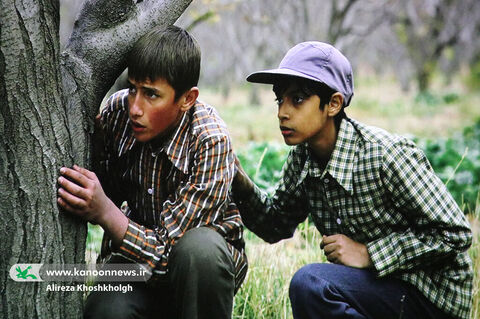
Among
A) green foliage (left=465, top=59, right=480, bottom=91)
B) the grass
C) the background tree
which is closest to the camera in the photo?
the grass

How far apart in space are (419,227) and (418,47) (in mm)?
19499

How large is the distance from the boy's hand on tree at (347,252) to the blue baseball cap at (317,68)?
575 millimetres

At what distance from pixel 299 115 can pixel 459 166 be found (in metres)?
4.47

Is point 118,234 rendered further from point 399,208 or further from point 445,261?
point 445,261

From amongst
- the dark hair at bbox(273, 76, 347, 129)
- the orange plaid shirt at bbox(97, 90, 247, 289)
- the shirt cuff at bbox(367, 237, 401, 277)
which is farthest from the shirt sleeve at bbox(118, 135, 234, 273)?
the shirt cuff at bbox(367, 237, 401, 277)

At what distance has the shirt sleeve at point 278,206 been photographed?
2453mm

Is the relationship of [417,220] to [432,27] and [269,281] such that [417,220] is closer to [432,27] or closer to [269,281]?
[269,281]

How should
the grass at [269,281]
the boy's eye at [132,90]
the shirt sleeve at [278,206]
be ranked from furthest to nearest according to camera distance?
the grass at [269,281], the shirt sleeve at [278,206], the boy's eye at [132,90]

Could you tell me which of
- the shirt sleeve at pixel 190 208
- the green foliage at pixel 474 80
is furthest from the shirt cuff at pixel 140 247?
the green foliage at pixel 474 80

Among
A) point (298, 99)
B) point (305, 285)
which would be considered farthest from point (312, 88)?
point (305, 285)

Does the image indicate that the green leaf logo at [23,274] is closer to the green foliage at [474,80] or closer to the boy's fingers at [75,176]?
the boy's fingers at [75,176]

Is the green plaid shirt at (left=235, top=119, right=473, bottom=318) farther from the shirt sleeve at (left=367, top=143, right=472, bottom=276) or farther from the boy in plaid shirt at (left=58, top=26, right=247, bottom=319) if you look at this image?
the boy in plaid shirt at (left=58, top=26, right=247, bottom=319)

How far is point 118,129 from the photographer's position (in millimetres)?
2203

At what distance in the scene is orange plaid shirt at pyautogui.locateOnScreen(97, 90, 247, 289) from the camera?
1972mm
